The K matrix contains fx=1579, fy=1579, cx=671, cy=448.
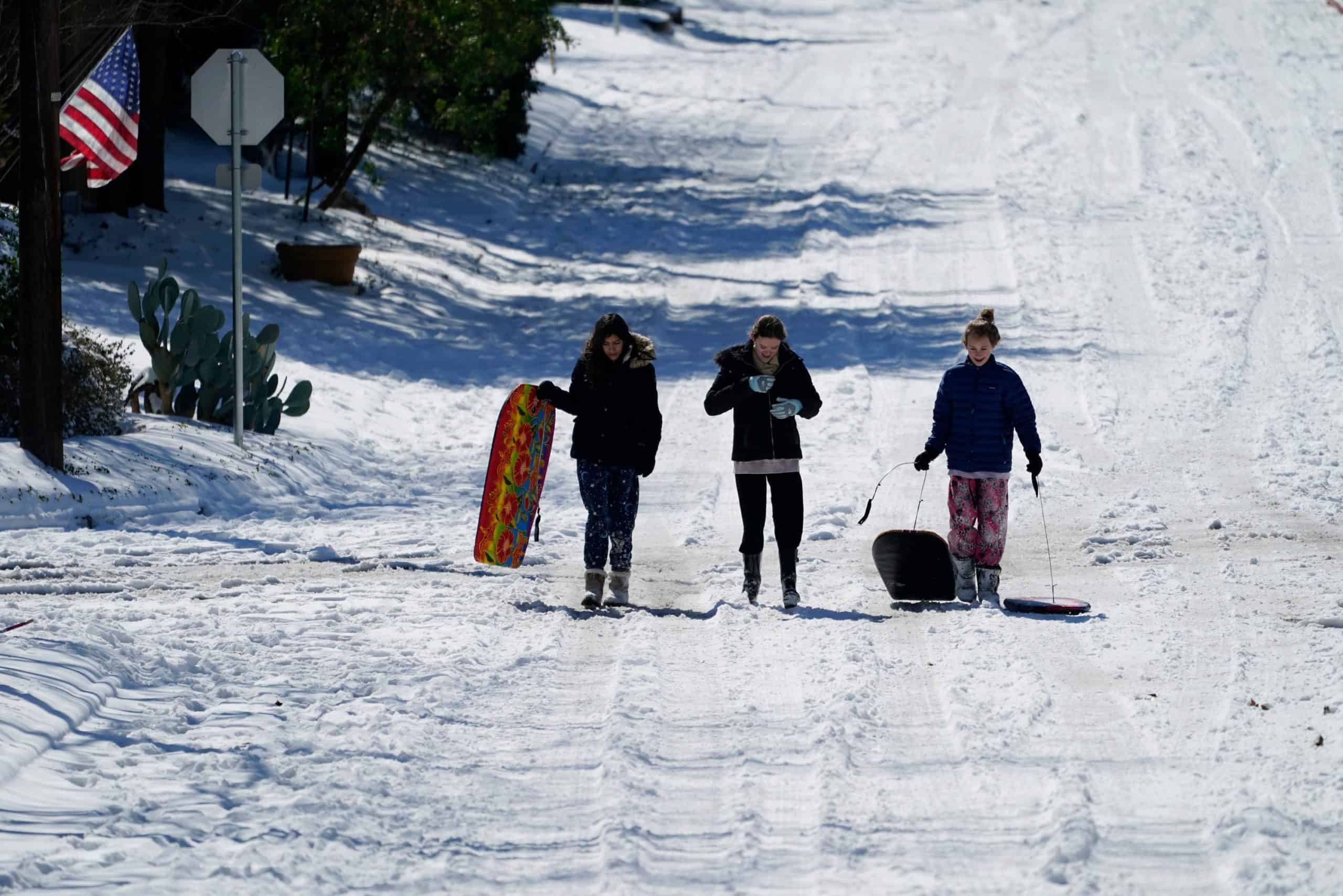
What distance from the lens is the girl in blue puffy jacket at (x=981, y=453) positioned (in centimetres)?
892

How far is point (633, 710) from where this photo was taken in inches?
258

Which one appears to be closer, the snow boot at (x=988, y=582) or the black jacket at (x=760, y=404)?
the black jacket at (x=760, y=404)

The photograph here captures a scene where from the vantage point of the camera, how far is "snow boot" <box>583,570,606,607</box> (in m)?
8.69

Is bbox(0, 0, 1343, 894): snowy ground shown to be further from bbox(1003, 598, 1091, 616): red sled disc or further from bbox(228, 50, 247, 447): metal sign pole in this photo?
bbox(228, 50, 247, 447): metal sign pole

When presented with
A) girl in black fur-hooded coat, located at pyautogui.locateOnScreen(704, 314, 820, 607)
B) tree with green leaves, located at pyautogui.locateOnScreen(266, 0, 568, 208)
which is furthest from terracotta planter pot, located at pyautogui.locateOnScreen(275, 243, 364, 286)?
girl in black fur-hooded coat, located at pyautogui.locateOnScreen(704, 314, 820, 607)

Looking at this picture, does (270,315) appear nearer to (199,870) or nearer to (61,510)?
(61,510)

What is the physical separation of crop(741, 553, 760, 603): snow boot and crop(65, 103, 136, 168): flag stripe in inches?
248

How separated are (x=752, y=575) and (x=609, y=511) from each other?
0.90m

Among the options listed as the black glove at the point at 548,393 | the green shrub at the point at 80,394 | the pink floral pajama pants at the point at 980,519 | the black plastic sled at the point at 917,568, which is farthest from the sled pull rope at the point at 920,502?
the green shrub at the point at 80,394

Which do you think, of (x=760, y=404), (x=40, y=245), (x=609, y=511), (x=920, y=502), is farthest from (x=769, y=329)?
(x=40, y=245)

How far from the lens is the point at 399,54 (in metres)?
21.3

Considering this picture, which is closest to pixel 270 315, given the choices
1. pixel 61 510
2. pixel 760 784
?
pixel 61 510

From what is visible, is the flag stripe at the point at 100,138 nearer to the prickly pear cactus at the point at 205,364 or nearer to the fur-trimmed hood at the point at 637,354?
the prickly pear cactus at the point at 205,364

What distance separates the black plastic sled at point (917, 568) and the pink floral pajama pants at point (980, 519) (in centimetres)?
15
